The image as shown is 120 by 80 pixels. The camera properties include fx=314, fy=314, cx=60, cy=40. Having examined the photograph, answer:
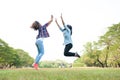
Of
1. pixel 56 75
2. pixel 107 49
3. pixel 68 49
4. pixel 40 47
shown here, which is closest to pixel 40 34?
pixel 40 47

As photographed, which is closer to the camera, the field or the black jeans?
the field

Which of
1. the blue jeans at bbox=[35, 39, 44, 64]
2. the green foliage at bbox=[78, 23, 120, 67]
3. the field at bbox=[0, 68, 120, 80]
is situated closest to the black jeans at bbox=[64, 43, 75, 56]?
the field at bbox=[0, 68, 120, 80]

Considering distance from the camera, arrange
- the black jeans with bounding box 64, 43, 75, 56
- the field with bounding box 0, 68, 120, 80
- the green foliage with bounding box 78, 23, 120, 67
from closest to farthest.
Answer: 1. the field with bounding box 0, 68, 120, 80
2. the black jeans with bounding box 64, 43, 75, 56
3. the green foliage with bounding box 78, 23, 120, 67

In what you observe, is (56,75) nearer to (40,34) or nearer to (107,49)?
(40,34)

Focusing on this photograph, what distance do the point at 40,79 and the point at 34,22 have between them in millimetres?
4896

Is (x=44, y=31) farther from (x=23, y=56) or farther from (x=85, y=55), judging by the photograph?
(x=23, y=56)

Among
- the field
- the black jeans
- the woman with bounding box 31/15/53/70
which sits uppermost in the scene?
the woman with bounding box 31/15/53/70

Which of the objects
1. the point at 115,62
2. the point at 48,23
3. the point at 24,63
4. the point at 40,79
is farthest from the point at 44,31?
the point at 24,63

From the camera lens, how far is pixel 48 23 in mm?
13703

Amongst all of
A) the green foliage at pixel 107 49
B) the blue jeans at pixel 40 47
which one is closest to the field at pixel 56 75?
the blue jeans at pixel 40 47

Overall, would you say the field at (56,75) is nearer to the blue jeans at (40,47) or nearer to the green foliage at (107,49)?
the blue jeans at (40,47)

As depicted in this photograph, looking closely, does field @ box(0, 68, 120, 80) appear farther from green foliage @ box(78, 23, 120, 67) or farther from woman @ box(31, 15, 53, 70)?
green foliage @ box(78, 23, 120, 67)

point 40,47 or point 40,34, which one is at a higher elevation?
point 40,34

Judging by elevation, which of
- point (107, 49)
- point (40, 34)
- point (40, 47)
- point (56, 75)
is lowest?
point (56, 75)
